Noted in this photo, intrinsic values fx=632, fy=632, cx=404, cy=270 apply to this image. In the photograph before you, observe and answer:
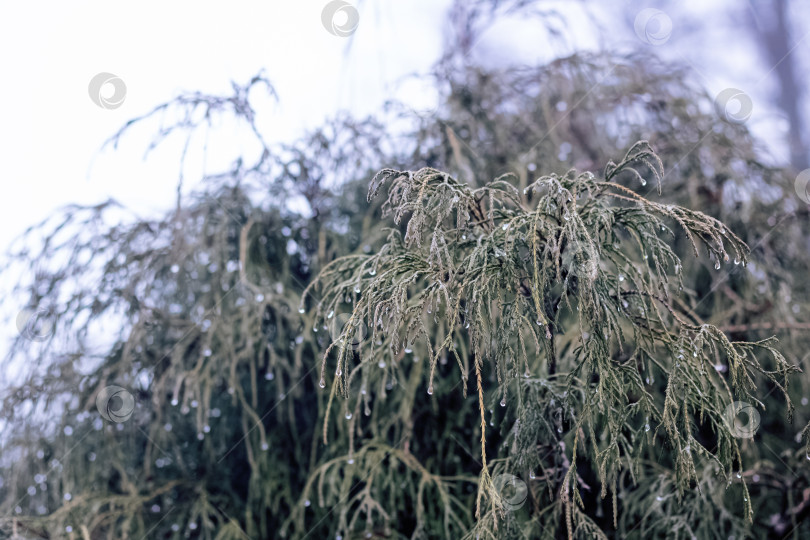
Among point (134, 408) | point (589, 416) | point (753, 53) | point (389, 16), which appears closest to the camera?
point (589, 416)

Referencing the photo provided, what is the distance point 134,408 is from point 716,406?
2052mm

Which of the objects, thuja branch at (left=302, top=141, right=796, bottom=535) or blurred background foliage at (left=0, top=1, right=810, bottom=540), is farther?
blurred background foliage at (left=0, top=1, right=810, bottom=540)

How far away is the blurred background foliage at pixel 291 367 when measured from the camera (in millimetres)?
2240

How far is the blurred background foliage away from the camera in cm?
224

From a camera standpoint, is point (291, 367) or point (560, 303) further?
point (291, 367)

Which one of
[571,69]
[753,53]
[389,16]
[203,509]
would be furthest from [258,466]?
[753,53]

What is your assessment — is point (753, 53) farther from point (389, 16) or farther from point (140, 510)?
point (140, 510)

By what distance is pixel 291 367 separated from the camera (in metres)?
2.45

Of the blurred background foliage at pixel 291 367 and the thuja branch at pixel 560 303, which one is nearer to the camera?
the thuja branch at pixel 560 303

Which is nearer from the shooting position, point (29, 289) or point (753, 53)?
point (29, 289)

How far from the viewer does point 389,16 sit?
2.88m

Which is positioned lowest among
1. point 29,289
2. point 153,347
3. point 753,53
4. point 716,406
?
point 716,406

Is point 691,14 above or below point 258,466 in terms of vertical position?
above

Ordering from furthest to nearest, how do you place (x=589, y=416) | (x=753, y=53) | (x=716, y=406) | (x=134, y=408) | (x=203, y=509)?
(x=753, y=53) → (x=134, y=408) → (x=203, y=509) → (x=716, y=406) → (x=589, y=416)
